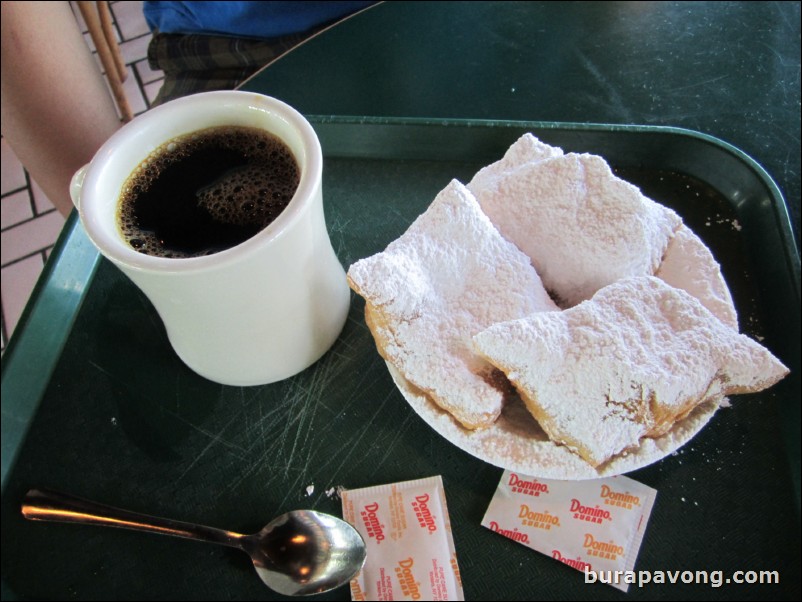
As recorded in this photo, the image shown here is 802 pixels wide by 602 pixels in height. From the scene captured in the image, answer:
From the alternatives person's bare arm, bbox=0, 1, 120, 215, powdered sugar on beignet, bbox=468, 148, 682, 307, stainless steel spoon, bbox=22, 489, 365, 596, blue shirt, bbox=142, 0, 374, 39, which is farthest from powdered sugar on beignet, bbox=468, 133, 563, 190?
person's bare arm, bbox=0, 1, 120, 215

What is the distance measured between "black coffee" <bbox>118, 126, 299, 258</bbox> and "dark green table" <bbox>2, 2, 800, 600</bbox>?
233 mm

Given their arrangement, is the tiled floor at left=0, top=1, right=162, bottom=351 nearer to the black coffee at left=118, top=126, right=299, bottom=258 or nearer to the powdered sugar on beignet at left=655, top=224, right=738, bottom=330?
the black coffee at left=118, top=126, right=299, bottom=258

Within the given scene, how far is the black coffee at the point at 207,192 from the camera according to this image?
626 mm

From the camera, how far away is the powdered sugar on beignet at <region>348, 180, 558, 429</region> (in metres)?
0.62

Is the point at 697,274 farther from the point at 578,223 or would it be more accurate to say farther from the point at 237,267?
the point at 237,267

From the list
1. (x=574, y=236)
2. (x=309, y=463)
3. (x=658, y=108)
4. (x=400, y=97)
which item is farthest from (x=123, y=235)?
(x=658, y=108)

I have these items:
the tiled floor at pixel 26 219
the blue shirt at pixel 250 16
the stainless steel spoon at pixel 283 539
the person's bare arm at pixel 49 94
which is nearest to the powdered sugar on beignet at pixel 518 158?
the stainless steel spoon at pixel 283 539

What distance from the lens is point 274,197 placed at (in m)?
0.64

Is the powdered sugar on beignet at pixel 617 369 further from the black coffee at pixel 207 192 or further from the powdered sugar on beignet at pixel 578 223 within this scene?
the black coffee at pixel 207 192

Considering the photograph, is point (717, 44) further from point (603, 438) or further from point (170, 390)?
point (170, 390)

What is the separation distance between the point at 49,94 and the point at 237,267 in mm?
820

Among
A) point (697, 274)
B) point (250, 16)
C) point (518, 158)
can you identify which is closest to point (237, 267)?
point (518, 158)

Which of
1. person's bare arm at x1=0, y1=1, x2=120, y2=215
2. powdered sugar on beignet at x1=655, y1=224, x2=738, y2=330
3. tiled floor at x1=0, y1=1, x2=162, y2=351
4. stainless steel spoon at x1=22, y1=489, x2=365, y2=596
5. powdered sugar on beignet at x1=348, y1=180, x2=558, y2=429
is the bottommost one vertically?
tiled floor at x1=0, y1=1, x2=162, y2=351

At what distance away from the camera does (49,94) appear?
1.11 m
